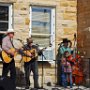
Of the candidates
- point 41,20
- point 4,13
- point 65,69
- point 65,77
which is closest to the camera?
point 65,69

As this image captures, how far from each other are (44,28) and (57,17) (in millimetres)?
601

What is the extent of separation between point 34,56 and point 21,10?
1966 mm

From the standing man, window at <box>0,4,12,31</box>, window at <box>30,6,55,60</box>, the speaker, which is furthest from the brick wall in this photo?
the speaker

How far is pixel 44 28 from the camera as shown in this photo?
1584 cm

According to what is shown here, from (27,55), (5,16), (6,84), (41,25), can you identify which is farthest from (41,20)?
(6,84)

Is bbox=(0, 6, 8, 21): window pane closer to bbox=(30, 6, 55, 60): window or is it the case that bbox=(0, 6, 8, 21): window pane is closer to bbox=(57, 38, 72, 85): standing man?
bbox=(30, 6, 55, 60): window

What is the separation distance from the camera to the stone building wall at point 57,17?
1534cm

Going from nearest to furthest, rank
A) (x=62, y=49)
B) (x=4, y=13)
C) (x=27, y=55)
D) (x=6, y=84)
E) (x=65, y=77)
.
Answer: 1. (x=6, y=84)
2. (x=27, y=55)
3. (x=65, y=77)
4. (x=62, y=49)
5. (x=4, y=13)

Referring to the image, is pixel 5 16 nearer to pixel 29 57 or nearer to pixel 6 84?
pixel 29 57

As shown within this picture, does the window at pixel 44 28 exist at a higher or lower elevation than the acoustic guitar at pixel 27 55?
higher

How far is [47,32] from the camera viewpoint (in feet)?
52.1

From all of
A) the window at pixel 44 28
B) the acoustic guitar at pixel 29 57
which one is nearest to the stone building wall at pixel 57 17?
the window at pixel 44 28

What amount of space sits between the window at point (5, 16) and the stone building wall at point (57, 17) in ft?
0.54

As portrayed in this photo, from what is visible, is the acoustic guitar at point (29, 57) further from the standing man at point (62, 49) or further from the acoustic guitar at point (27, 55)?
the standing man at point (62, 49)
